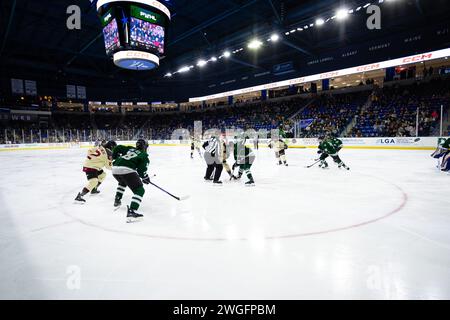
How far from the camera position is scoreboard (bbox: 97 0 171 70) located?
9633mm

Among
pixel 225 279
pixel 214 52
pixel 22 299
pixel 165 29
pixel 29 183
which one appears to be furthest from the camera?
pixel 214 52

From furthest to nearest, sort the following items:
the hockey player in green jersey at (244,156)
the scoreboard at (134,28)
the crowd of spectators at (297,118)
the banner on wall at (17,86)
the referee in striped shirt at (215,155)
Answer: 1. the banner on wall at (17,86)
2. the crowd of spectators at (297,118)
3. the scoreboard at (134,28)
4. the referee in striped shirt at (215,155)
5. the hockey player in green jersey at (244,156)

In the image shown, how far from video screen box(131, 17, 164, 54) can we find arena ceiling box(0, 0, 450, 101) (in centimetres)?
130

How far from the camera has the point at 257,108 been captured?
1017 inches

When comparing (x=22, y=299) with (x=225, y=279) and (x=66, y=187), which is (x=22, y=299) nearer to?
(x=225, y=279)

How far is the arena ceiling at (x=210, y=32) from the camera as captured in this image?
44.5 feet

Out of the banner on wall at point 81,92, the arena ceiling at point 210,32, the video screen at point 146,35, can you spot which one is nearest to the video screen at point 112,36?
the video screen at point 146,35

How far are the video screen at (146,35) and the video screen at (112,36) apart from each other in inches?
24.4

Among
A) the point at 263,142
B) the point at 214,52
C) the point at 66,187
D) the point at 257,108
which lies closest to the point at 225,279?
the point at 66,187

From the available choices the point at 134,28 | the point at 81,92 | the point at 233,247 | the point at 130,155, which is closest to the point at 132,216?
the point at 130,155

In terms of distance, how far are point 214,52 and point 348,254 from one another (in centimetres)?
1845


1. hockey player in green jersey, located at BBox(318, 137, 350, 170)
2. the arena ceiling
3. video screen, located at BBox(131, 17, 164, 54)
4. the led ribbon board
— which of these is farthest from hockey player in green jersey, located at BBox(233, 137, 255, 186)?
the led ribbon board

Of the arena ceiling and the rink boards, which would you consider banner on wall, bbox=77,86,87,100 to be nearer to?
the arena ceiling

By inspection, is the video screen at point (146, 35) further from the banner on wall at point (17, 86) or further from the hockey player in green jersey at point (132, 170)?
the banner on wall at point (17, 86)
